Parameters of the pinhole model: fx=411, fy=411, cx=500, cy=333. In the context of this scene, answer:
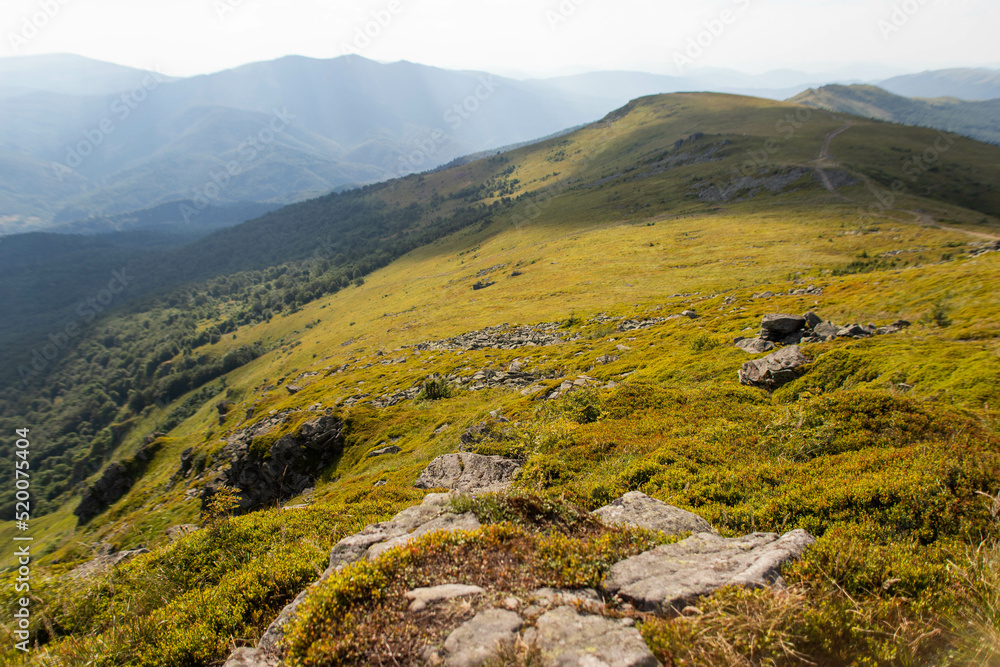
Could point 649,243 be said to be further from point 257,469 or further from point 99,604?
point 99,604

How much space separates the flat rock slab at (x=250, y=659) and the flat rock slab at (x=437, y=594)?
91.4 inches

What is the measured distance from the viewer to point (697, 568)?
6270mm

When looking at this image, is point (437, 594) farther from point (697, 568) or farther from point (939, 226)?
point (939, 226)

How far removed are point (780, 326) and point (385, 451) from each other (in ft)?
73.8

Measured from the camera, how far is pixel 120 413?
15925cm

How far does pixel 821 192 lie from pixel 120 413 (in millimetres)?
237874

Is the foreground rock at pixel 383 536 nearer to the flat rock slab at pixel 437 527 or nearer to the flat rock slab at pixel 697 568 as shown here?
the flat rock slab at pixel 437 527

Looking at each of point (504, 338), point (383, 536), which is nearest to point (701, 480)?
point (383, 536)

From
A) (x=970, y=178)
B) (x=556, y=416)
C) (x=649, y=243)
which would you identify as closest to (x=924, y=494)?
(x=556, y=416)

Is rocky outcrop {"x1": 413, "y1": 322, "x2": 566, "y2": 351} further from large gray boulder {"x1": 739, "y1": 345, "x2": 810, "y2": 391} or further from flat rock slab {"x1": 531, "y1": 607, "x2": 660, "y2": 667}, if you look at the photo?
flat rock slab {"x1": 531, "y1": 607, "x2": 660, "y2": 667}

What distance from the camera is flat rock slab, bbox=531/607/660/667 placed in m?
4.56

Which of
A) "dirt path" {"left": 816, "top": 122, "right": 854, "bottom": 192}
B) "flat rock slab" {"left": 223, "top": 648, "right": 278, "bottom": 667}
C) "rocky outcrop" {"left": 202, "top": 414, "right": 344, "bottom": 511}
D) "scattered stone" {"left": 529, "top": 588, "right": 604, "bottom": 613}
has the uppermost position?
"dirt path" {"left": 816, "top": 122, "right": 854, "bottom": 192}

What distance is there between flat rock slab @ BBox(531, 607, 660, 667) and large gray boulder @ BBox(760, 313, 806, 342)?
2069 cm

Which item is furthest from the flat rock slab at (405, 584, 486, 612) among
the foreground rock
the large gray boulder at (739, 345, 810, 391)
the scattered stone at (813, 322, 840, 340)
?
the scattered stone at (813, 322, 840, 340)
